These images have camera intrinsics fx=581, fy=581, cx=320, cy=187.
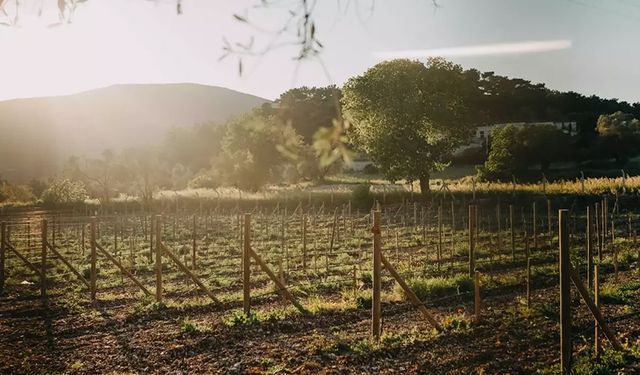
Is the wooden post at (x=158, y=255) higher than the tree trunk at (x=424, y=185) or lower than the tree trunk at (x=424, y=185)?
lower

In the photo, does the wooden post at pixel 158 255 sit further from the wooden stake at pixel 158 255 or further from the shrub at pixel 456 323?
the shrub at pixel 456 323

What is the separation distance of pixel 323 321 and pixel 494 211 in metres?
24.0

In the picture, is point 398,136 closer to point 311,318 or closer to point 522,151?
point 522,151

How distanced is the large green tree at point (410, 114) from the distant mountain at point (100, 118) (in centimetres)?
8991

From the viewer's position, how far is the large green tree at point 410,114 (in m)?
35.8

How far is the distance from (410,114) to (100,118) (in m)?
130

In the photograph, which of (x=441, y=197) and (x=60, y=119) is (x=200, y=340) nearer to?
(x=441, y=197)

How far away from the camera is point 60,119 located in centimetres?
14400

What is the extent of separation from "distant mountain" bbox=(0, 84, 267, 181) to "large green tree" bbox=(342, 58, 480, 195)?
89.9 m

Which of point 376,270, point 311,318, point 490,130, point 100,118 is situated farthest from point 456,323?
point 100,118

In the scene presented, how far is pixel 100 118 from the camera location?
149125mm

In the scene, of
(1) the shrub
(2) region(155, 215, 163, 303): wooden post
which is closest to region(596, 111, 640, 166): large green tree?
(1) the shrub

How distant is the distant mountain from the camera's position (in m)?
122

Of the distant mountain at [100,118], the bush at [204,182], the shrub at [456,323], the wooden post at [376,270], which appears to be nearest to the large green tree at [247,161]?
the bush at [204,182]
